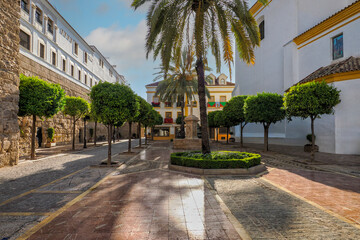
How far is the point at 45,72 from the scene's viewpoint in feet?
61.3

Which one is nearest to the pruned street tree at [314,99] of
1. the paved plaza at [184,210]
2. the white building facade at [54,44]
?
the paved plaza at [184,210]

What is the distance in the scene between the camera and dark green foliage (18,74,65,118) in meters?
11.7

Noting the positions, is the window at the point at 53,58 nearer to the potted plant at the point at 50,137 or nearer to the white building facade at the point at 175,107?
the potted plant at the point at 50,137

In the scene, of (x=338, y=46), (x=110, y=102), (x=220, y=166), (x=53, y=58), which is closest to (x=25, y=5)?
(x=53, y=58)

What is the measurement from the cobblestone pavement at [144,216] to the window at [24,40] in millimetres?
16021

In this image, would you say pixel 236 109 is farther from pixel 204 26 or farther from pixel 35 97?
pixel 35 97

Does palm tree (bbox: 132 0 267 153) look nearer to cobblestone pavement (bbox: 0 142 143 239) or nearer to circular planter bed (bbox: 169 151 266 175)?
circular planter bed (bbox: 169 151 266 175)

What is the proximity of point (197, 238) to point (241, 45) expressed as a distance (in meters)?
9.48

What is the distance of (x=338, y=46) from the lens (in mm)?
15961

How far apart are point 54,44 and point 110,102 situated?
16216 millimetres

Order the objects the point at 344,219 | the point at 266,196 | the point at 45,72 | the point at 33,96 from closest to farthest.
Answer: the point at 344,219, the point at 266,196, the point at 33,96, the point at 45,72

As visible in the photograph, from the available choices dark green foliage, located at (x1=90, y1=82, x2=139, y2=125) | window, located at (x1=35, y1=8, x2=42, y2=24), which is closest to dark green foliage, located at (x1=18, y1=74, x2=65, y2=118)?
dark green foliage, located at (x1=90, y1=82, x2=139, y2=125)

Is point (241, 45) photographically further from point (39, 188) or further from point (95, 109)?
point (39, 188)

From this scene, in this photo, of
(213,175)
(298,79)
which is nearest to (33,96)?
(213,175)
